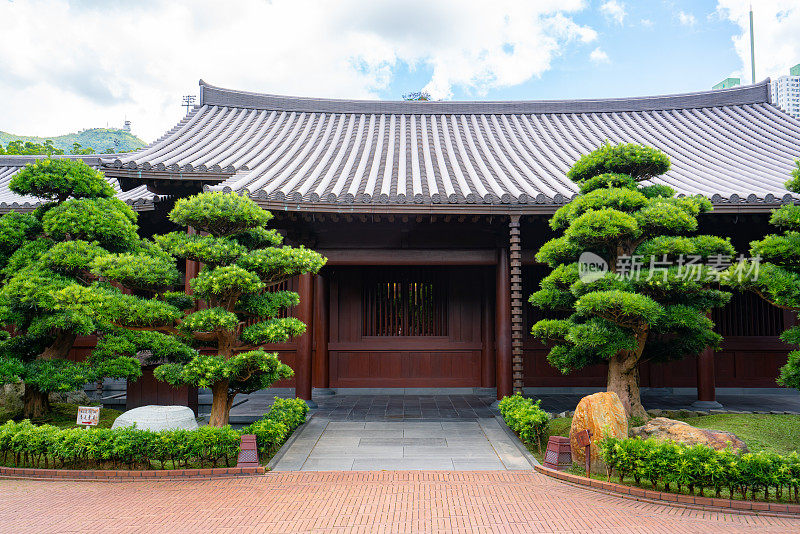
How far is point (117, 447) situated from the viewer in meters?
5.45

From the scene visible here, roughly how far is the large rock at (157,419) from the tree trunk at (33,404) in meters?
2.27

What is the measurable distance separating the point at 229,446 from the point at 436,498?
2463mm

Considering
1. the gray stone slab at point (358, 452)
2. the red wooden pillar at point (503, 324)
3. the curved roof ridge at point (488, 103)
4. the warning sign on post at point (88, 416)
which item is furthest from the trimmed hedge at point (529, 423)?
the curved roof ridge at point (488, 103)

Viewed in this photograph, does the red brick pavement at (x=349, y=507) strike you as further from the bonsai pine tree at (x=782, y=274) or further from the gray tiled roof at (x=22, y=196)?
the gray tiled roof at (x=22, y=196)

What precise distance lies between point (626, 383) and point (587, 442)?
186 centimetres

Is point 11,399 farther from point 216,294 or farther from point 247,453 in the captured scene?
point 247,453

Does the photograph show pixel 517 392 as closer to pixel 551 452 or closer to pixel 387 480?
pixel 551 452

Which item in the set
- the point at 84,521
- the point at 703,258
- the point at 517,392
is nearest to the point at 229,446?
the point at 84,521

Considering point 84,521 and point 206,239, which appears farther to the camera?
point 206,239

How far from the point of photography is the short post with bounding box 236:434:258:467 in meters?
5.63

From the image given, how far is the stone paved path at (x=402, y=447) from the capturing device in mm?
5926

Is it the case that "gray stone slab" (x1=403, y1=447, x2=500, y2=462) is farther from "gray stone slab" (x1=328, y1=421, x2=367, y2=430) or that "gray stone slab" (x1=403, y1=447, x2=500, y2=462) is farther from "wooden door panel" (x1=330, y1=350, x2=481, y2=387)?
"wooden door panel" (x1=330, y1=350, x2=481, y2=387)

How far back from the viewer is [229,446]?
564 cm

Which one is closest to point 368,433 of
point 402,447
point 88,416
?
point 402,447
